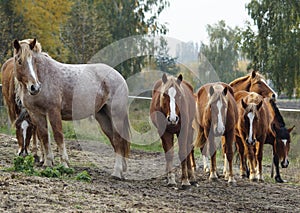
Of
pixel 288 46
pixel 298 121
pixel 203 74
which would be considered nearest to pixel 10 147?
pixel 298 121

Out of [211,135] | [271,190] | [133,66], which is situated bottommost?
[271,190]

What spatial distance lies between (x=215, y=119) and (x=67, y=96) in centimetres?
250

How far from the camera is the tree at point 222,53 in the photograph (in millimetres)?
53812

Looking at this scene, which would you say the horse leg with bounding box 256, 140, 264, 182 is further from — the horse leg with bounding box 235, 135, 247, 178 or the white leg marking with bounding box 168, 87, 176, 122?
the white leg marking with bounding box 168, 87, 176, 122

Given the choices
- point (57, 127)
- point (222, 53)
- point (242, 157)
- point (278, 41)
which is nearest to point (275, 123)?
point (242, 157)

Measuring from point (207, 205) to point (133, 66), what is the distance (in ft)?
93.1

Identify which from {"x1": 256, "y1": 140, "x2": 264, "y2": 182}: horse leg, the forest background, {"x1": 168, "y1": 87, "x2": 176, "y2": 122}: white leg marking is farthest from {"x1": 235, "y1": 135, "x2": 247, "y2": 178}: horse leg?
the forest background

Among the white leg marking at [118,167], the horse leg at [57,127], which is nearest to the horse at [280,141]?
the white leg marking at [118,167]

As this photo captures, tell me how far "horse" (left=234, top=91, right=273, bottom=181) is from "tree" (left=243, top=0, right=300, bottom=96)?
61.5 ft

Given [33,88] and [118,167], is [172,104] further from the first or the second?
[33,88]

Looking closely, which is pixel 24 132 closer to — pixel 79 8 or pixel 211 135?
pixel 211 135

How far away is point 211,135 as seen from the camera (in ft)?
32.3

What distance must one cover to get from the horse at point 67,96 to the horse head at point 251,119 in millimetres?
2194

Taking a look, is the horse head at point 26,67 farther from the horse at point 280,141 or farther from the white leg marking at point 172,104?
the horse at point 280,141
